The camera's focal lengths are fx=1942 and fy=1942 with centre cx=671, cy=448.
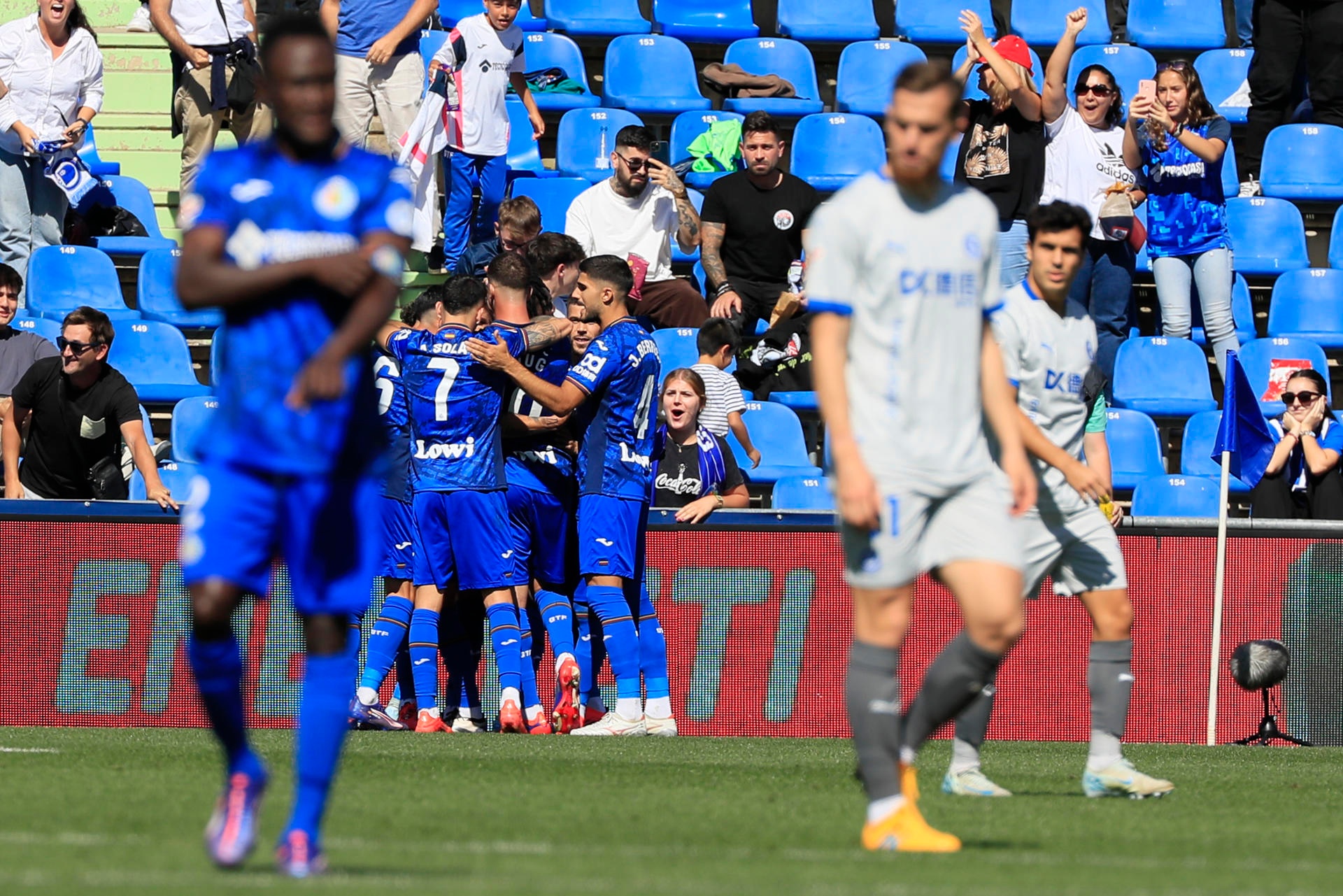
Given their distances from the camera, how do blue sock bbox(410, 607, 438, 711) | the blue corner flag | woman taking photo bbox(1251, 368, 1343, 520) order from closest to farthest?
blue sock bbox(410, 607, 438, 711) < the blue corner flag < woman taking photo bbox(1251, 368, 1343, 520)

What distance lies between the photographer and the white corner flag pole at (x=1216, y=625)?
10883 millimetres

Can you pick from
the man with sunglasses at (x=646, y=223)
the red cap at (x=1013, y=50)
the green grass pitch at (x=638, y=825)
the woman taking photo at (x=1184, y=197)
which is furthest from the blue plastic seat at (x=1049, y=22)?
the green grass pitch at (x=638, y=825)

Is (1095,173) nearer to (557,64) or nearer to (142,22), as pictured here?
(557,64)

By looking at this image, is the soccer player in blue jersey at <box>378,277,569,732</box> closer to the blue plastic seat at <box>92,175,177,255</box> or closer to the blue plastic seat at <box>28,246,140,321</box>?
the blue plastic seat at <box>28,246,140,321</box>

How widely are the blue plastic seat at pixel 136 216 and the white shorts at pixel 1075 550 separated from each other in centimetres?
917

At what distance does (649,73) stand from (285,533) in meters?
12.4

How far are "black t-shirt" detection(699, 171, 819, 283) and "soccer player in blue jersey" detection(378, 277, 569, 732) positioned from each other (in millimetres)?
3767

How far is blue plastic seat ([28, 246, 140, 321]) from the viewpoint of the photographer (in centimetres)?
1388

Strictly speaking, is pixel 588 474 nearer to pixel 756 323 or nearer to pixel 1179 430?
pixel 756 323

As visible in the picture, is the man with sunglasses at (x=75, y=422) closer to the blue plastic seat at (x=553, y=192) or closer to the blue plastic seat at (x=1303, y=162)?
the blue plastic seat at (x=553, y=192)

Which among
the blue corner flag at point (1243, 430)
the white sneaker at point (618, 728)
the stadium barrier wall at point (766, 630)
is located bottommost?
the white sneaker at point (618, 728)

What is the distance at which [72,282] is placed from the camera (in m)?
14.0

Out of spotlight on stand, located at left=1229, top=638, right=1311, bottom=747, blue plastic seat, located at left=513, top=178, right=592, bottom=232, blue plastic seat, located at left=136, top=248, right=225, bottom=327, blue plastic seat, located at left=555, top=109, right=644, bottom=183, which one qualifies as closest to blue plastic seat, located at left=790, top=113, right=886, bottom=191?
blue plastic seat, located at left=555, top=109, right=644, bottom=183

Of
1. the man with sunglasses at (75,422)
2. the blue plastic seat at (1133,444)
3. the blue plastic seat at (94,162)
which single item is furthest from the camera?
the blue plastic seat at (94,162)
